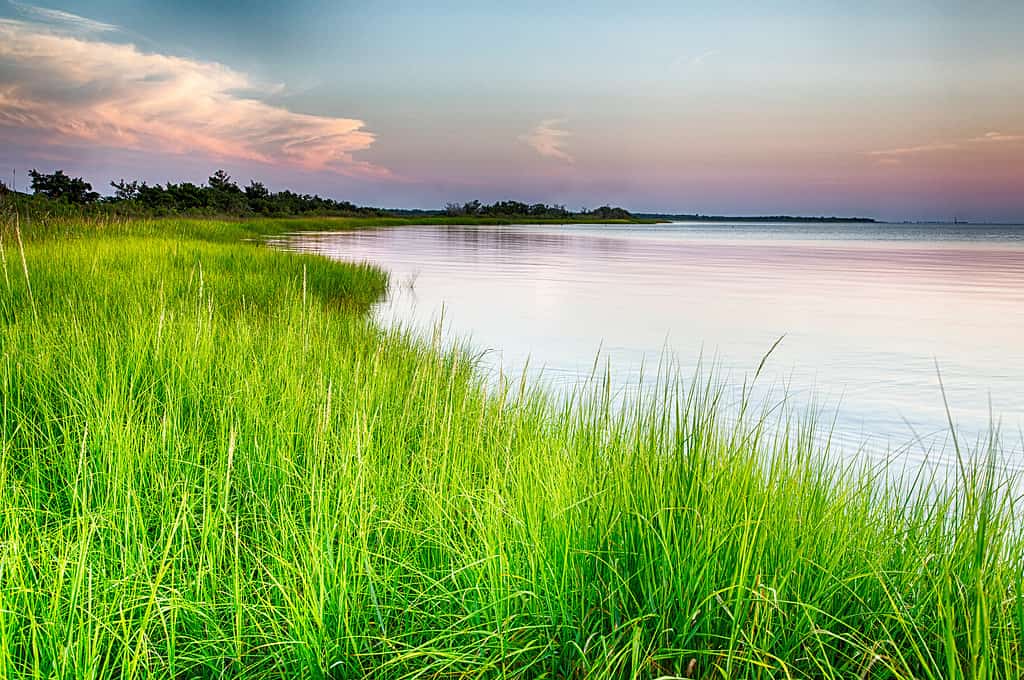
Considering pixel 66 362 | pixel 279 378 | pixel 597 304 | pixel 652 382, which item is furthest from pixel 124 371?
pixel 597 304

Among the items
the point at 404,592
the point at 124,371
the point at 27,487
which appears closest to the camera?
the point at 404,592

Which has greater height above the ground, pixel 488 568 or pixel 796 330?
pixel 488 568

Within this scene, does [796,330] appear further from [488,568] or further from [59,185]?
[59,185]

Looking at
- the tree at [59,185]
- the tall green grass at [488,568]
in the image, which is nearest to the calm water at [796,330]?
the tall green grass at [488,568]

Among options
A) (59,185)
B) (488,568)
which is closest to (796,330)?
(488,568)

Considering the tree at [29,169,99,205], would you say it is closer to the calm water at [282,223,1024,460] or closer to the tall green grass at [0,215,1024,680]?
the calm water at [282,223,1024,460]

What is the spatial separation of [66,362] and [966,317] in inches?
585

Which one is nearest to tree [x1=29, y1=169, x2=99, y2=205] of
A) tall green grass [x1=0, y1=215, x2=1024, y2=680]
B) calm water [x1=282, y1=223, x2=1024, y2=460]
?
calm water [x1=282, y1=223, x2=1024, y2=460]

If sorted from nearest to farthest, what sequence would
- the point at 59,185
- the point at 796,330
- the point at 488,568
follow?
the point at 488,568, the point at 796,330, the point at 59,185

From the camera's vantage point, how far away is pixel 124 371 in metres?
4.02

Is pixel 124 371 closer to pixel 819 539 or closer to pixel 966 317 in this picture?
pixel 819 539

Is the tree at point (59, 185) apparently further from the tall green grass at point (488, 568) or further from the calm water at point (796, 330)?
the tall green grass at point (488, 568)

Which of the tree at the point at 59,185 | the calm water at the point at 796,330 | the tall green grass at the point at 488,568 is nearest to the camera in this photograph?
the tall green grass at the point at 488,568

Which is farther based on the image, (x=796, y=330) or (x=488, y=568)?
(x=796, y=330)
